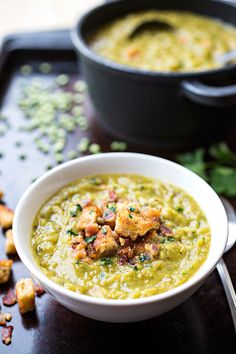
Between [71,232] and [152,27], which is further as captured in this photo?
[152,27]

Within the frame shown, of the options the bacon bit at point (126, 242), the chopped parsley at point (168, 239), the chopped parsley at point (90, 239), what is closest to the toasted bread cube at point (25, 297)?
the chopped parsley at point (90, 239)

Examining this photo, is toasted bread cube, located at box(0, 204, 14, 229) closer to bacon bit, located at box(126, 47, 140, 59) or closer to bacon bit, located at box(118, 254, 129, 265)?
bacon bit, located at box(118, 254, 129, 265)

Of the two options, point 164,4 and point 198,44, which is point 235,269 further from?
point 164,4

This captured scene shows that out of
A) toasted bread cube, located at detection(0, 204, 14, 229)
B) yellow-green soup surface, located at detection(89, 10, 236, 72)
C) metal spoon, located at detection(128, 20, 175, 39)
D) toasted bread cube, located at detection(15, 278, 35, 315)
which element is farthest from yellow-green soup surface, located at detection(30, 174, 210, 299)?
metal spoon, located at detection(128, 20, 175, 39)

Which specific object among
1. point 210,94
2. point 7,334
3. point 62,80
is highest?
point 210,94

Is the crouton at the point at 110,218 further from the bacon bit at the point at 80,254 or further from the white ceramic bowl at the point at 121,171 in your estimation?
the white ceramic bowl at the point at 121,171

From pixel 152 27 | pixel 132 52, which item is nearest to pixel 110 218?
pixel 132 52

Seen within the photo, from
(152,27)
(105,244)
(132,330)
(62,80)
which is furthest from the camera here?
(62,80)

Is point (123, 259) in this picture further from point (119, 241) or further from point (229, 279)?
point (229, 279)
